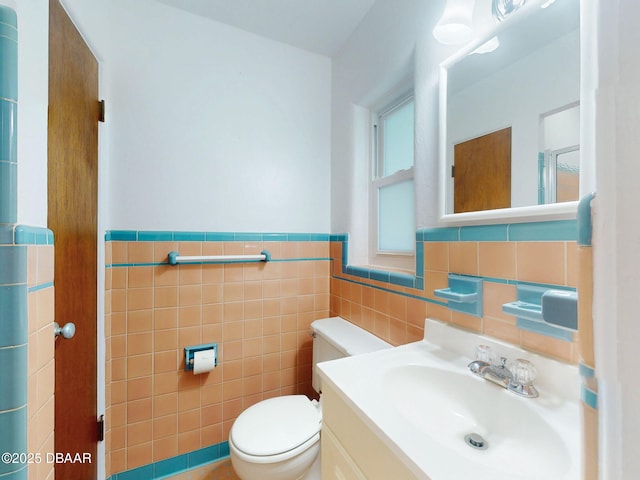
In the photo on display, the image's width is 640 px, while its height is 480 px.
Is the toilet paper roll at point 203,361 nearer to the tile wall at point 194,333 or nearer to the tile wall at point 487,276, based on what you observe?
the tile wall at point 194,333

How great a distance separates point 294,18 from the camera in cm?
145

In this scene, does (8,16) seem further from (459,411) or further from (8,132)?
(459,411)

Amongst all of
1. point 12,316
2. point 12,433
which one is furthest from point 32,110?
point 12,433

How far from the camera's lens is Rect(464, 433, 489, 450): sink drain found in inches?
25.8

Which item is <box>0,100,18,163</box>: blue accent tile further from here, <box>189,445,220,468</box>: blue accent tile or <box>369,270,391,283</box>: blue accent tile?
<box>189,445,220,468</box>: blue accent tile

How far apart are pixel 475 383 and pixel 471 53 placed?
1.02 m

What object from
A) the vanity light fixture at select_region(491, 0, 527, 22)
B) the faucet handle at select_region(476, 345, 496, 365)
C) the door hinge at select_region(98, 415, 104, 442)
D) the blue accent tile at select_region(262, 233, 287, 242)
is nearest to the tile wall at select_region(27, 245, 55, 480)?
A: the door hinge at select_region(98, 415, 104, 442)

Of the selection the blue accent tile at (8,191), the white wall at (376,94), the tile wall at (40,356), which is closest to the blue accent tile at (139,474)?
the tile wall at (40,356)

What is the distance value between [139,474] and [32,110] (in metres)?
1.59

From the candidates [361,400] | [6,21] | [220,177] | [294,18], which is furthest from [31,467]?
[294,18]

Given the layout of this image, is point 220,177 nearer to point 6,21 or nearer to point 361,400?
point 6,21

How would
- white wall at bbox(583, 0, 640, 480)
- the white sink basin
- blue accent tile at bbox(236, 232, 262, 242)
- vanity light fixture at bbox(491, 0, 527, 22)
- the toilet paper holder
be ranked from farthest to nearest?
1. blue accent tile at bbox(236, 232, 262, 242)
2. the toilet paper holder
3. vanity light fixture at bbox(491, 0, 527, 22)
4. the white sink basin
5. white wall at bbox(583, 0, 640, 480)

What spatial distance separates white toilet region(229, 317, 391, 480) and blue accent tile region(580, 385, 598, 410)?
3.49ft

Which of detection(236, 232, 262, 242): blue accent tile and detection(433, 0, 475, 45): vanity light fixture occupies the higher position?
detection(433, 0, 475, 45): vanity light fixture
